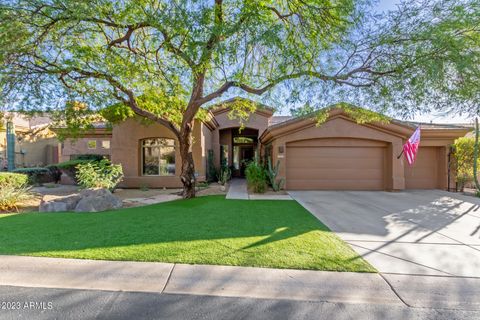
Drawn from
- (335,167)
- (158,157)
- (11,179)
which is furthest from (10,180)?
(335,167)

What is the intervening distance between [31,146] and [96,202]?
2141 centimetres

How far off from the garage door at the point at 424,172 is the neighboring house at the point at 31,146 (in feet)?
84.8

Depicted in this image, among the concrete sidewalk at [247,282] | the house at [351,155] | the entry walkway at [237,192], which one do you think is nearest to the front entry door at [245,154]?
the entry walkway at [237,192]

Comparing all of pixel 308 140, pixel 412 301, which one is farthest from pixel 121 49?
pixel 412 301

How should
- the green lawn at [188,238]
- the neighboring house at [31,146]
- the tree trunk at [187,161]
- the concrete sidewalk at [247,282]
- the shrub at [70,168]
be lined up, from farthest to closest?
the neighboring house at [31,146] < the shrub at [70,168] < the tree trunk at [187,161] < the green lawn at [188,238] < the concrete sidewalk at [247,282]

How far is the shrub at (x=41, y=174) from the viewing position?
1393cm

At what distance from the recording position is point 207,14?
19.7 ft

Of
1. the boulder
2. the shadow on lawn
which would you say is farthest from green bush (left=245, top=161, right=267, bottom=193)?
the boulder

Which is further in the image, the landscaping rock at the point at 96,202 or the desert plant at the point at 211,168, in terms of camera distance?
the desert plant at the point at 211,168

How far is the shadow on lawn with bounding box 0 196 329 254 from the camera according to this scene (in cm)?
449

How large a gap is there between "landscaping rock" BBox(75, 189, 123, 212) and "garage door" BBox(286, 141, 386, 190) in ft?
25.9

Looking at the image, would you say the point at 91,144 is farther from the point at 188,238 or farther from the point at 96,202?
the point at 188,238

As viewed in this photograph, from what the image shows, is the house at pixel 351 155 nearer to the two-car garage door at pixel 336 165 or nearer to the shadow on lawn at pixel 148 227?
the two-car garage door at pixel 336 165

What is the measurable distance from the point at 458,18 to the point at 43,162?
30.9m
